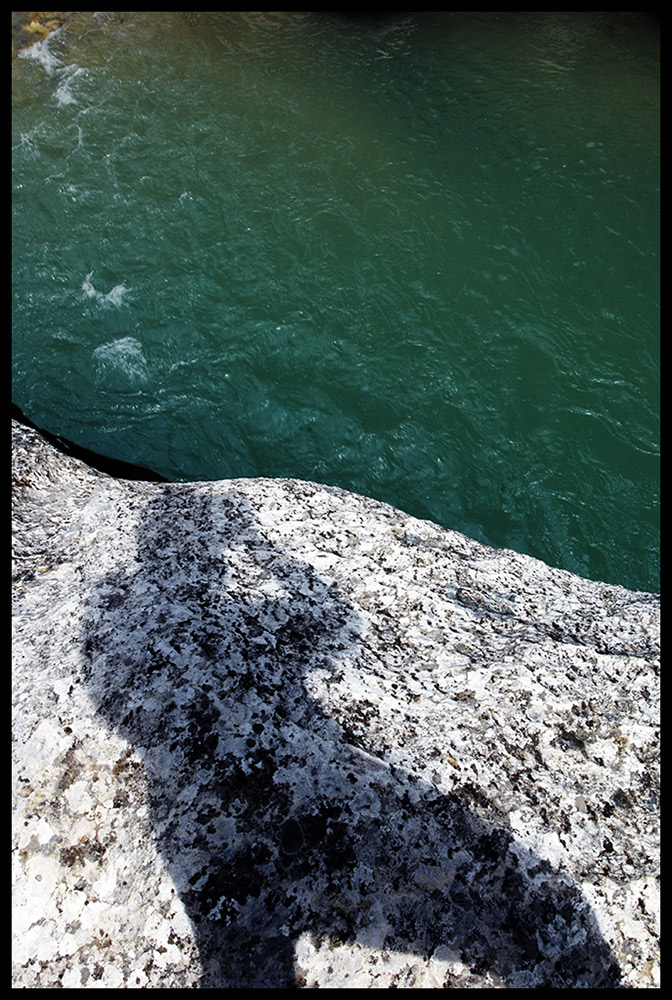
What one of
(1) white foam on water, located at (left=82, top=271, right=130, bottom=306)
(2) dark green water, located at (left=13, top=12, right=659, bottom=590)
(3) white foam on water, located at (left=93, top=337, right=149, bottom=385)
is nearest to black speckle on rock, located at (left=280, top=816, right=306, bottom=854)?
(2) dark green water, located at (left=13, top=12, right=659, bottom=590)

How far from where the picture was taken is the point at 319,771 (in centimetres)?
361

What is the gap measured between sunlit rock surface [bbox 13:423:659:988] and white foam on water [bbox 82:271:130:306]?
699 cm

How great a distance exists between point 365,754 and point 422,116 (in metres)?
16.3

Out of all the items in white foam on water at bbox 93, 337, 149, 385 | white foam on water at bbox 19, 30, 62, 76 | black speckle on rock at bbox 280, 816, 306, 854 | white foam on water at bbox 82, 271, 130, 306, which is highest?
white foam on water at bbox 19, 30, 62, 76

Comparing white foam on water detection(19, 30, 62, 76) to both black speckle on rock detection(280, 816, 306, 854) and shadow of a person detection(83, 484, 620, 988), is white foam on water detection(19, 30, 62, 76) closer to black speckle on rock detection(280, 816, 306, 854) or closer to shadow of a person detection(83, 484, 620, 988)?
shadow of a person detection(83, 484, 620, 988)

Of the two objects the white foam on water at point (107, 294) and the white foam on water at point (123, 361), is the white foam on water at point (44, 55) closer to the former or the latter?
the white foam on water at point (107, 294)

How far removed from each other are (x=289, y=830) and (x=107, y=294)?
10173mm

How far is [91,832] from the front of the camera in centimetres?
336

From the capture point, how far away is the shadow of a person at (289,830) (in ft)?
10.3

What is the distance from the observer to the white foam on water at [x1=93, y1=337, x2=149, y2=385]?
403 inches

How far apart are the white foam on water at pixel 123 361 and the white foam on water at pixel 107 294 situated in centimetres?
91

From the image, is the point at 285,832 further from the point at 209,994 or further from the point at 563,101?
the point at 563,101

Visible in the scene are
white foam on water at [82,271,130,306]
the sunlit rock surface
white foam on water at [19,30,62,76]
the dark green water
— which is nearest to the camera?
the sunlit rock surface

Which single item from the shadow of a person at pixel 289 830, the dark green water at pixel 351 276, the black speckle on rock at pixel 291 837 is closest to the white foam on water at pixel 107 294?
the dark green water at pixel 351 276
